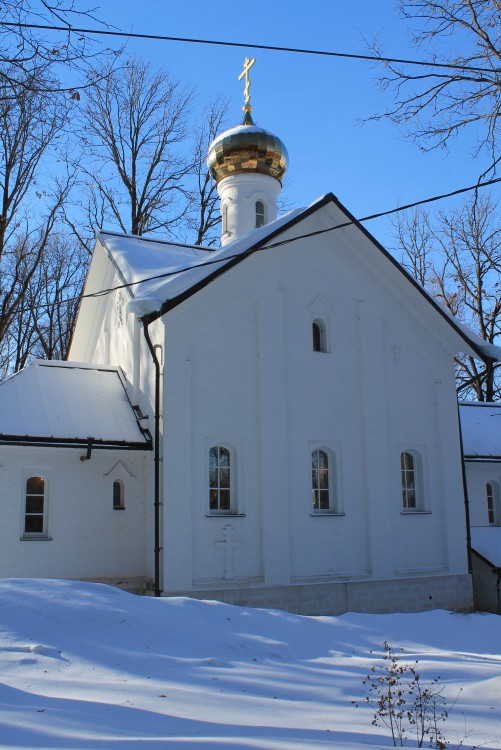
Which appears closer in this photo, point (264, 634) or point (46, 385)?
point (264, 634)

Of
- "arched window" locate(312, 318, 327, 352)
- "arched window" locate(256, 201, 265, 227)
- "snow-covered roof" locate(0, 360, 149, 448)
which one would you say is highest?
"arched window" locate(256, 201, 265, 227)

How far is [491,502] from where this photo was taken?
1742cm

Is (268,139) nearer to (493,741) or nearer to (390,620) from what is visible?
(390,620)

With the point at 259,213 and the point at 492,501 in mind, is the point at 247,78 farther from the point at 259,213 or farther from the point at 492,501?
the point at 492,501

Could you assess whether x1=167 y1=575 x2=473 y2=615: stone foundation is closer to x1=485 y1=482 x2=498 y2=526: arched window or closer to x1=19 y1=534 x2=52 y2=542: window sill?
x1=19 y1=534 x2=52 y2=542: window sill

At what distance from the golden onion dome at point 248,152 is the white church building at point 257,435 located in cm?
316

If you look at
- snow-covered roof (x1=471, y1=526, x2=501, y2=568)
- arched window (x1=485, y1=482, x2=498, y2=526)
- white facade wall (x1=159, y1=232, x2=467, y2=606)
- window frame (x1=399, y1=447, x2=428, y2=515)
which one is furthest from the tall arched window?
snow-covered roof (x1=471, y1=526, x2=501, y2=568)

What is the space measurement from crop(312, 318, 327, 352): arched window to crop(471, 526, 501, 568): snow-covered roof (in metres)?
5.48

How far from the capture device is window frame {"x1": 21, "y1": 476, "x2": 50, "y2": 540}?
38.8ft

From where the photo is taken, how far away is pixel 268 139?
1769 cm

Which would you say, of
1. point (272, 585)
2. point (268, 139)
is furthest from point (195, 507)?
point (268, 139)

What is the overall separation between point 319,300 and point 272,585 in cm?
527

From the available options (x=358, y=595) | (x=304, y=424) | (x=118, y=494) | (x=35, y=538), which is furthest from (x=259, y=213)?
(x=35, y=538)

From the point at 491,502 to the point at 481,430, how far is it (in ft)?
5.56
